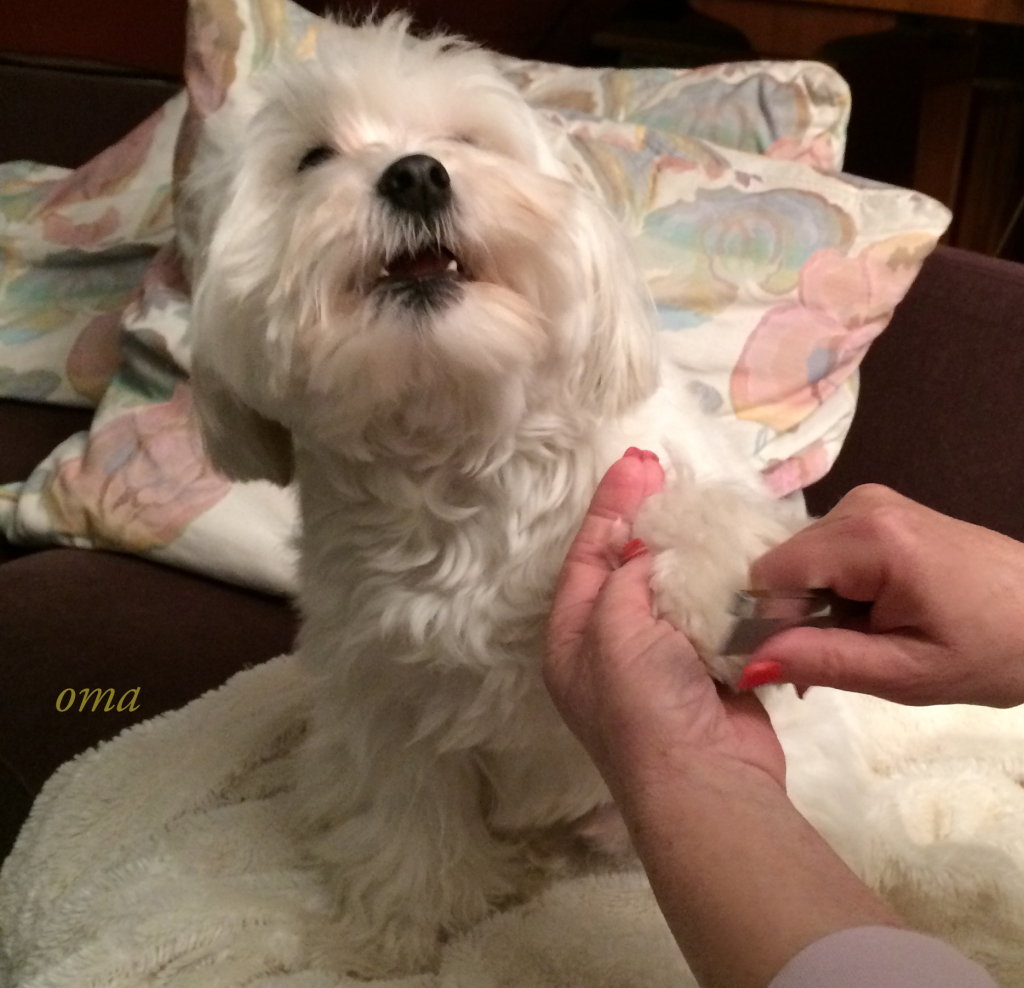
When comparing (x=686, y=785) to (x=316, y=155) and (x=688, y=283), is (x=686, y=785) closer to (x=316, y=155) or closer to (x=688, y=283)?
(x=316, y=155)

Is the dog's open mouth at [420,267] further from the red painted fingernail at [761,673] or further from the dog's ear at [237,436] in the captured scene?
the red painted fingernail at [761,673]

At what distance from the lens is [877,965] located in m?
0.47

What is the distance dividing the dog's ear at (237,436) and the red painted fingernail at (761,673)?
0.48 metres

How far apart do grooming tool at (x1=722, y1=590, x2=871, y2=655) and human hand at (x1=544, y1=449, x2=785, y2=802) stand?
4 cm

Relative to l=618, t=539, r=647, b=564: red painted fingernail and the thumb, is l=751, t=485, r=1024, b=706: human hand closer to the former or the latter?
the thumb

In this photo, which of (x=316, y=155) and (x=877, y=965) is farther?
(x=316, y=155)

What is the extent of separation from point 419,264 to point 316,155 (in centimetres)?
19

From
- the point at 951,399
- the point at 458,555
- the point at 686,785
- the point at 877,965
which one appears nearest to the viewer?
the point at 877,965

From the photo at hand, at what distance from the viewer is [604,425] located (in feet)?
2.72

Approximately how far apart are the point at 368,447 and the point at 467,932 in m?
0.47

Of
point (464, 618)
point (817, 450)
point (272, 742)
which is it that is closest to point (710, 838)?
point (464, 618)

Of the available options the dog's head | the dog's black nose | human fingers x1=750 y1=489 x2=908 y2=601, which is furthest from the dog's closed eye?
human fingers x1=750 y1=489 x2=908 y2=601

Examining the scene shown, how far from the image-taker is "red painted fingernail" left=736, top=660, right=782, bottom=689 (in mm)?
586

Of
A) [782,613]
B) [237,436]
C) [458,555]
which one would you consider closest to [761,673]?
[782,613]
